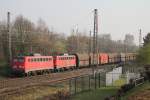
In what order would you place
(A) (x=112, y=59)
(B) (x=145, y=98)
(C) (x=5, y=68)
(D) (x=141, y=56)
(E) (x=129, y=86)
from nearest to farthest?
(B) (x=145, y=98)
(E) (x=129, y=86)
(C) (x=5, y=68)
(D) (x=141, y=56)
(A) (x=112, y=59)

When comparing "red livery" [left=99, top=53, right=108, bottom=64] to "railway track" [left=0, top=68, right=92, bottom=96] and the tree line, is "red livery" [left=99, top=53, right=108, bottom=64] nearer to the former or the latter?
the tree line

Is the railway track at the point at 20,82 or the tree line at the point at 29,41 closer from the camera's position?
the railway track at the point at 20,82

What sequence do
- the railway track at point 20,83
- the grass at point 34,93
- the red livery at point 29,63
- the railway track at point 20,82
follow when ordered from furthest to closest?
the red livery at point 29,63 → the railway track at point 20,82 → the railway track at point 20,83 → the grass at point 34,93

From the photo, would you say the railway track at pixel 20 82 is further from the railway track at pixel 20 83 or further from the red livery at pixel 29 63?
the red livery at pixel 29 63

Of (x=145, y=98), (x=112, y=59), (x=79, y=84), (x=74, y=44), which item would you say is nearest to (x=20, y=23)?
(x=74, y=44)

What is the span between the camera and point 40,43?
261ft

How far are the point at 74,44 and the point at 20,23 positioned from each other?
1658 cm

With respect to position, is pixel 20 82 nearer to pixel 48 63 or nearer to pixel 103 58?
pixel 48 63

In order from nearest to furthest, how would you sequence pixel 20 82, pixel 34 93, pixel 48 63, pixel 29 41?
pixel 34 93 → pixel 20 82 → pixel 48 63 → pixel 29 41

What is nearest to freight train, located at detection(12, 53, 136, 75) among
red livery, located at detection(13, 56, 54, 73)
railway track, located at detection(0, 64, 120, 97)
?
red livery, located at detection(13, 56, 54, 73)

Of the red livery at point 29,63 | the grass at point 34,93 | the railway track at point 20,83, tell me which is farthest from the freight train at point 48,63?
the grass at point 34,93

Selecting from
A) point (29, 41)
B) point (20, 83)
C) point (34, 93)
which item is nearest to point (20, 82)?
point (20, 83)

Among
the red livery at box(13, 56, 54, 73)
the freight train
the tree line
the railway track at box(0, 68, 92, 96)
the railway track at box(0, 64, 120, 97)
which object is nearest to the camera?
the railway track at box(0, 64, 120, 97)

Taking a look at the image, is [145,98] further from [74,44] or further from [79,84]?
[74,44]
